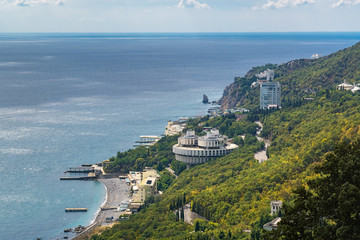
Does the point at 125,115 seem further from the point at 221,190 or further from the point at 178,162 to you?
the point at 221,190

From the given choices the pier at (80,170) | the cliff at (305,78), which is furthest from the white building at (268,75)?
the pier at (80,170)

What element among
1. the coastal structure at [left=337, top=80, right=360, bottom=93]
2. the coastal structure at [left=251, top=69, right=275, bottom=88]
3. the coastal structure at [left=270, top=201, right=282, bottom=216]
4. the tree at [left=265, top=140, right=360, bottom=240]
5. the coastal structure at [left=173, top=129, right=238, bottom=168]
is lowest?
the coastal structure at [left=173, top=129, right=238, bottom=168]

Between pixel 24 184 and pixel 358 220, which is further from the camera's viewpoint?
pixel 24 184

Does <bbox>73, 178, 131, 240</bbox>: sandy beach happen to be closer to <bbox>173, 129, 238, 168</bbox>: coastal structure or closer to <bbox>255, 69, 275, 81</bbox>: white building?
<bbox>173, 129, 238, 168</bbox>: coastal structure

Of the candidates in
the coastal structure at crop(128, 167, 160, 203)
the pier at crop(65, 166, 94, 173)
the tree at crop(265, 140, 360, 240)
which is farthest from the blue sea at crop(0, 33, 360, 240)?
the tree at crop(265, 140, 360, 240)

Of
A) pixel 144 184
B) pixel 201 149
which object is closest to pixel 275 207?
pixel 144 184

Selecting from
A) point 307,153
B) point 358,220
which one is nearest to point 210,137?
point 307,153
